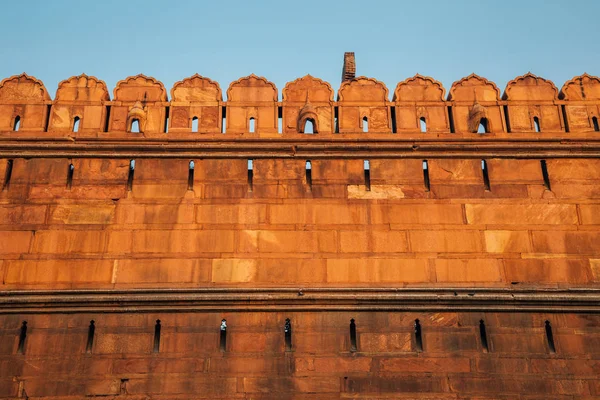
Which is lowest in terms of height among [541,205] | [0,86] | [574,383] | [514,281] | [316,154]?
[574,383]

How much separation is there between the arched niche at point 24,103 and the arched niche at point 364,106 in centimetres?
416

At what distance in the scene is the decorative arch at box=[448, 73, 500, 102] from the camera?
462 inches

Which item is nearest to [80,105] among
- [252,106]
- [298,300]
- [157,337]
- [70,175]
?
[70,175]

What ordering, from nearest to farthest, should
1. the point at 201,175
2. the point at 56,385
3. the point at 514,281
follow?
the point at 56,385 < the point at 514,281 < the point at 201,175

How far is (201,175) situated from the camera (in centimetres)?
1094

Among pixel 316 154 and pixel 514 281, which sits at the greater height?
pixel 316 154

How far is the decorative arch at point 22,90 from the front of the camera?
11.6 metres

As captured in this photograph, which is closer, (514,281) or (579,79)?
(514,281)

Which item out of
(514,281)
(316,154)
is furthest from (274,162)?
(514,281)

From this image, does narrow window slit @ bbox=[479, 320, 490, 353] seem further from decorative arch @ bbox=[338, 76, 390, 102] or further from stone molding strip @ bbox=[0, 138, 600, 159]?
decorative arch @ bbox=[338, 76, 390, 102]

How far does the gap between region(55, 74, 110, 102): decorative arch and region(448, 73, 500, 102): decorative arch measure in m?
4.97

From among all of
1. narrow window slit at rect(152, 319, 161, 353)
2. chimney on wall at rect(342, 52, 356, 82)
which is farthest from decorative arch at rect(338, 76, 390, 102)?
narrow window slit at rect(152, 319, 161, 353)

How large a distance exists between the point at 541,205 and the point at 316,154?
3.05m

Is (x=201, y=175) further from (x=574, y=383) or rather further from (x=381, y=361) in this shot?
(x=574, y=383)
